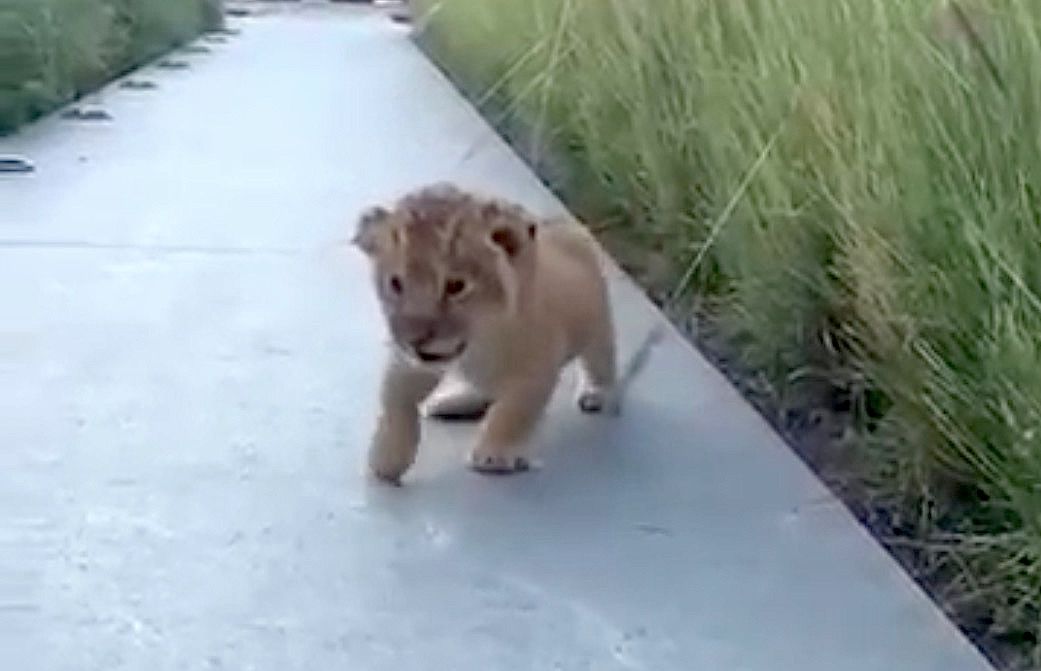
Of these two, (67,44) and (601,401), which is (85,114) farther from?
(601,401)

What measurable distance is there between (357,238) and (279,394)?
0.37 meters

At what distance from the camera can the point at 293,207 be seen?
4.98m

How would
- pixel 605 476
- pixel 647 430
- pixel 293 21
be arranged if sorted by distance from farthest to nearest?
1. pixel 293 21
2. pixel 647 430
3. pixel 605 476

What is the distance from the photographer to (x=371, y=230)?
2709mm

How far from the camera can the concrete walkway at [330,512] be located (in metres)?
2.02

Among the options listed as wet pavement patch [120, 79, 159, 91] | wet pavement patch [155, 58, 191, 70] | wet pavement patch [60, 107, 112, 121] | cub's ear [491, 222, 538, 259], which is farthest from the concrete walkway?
wet pavement patch [155, 58, 191, 70]

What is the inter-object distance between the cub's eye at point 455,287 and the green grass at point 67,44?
390 cm

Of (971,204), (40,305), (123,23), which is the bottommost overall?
(123,23)

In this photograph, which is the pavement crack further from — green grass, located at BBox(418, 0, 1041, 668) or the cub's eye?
the cub's eye

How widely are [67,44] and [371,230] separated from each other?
5.35 metres

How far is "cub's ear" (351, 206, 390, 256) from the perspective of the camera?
2684mm

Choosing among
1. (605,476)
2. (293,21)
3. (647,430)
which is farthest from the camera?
(293,21)

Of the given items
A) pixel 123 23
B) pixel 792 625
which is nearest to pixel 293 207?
pixel 792 625

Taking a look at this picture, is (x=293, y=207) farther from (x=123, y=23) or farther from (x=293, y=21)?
(x=293, y=21)
